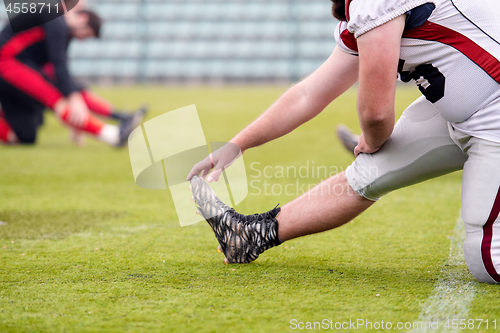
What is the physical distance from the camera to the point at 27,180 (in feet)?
8.23

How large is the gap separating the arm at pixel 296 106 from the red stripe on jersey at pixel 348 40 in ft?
0.38

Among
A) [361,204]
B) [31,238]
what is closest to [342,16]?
[361,204]

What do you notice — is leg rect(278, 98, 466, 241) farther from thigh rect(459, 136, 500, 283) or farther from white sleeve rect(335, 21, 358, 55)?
white sleeve rect(335, 21, 358, 55)

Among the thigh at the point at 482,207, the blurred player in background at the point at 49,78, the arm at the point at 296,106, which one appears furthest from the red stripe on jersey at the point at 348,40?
the blurred player in background at the point at 49,78

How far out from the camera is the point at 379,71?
0.96 meters

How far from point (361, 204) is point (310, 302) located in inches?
12.2

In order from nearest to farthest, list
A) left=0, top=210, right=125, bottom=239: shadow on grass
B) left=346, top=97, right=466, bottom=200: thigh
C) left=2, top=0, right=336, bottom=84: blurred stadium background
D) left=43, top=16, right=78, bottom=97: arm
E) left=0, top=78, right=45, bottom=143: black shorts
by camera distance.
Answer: left=346, top=97, right=466, bottom=200: thigh
left=0, top=210, right=125, bottom=239: shadow on grass
left=43, top=16, right=78, bottom=97: arm
left=0, top=78, right=45, bottom=143: black shorts
left=2, top=0, right=336, bottom=84: blurred stadium background

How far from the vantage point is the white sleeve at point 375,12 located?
0.93 meters

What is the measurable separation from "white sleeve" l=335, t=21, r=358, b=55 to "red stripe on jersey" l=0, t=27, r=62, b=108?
2565 millimetres

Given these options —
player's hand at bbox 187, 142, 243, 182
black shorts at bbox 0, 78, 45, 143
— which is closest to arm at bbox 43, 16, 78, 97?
black shorts at bbox 0, 78, 45, 143

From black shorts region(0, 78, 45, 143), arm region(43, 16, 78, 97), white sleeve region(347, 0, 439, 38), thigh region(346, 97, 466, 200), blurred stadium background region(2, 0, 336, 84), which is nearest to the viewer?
white sleeve region(347, 0, 439, 38)

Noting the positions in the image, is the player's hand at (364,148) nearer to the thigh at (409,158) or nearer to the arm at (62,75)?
the thigh at (409,158)

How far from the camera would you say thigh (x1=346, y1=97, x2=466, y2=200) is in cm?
119

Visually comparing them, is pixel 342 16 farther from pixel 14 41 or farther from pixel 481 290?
pixel 14 41
